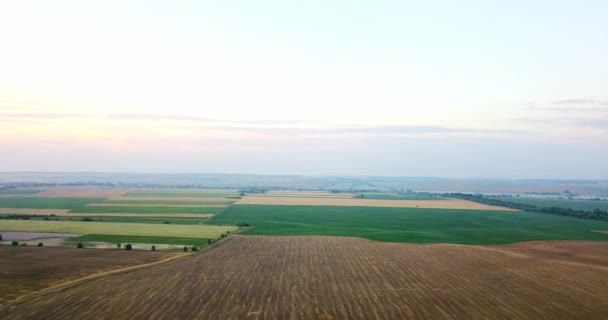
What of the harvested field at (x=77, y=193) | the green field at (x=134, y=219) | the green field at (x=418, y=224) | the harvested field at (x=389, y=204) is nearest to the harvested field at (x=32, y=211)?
the green field at (x=134, y=219)

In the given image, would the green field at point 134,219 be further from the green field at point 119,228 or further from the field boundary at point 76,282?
the field boundary at point 76,282

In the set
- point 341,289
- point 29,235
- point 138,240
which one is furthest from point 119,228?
point 341,289

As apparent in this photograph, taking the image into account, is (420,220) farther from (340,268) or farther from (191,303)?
(191,303)

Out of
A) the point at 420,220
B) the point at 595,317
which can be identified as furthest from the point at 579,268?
the point at 420,220

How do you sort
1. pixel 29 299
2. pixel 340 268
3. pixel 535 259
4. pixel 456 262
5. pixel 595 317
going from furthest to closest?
pixel 535 259 → pixel 456 262 → pixel 340 268 → pixel 29 299 → pixel 595 317

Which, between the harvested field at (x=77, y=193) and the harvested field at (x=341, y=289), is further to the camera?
the harvested field at (x=77, y=193)

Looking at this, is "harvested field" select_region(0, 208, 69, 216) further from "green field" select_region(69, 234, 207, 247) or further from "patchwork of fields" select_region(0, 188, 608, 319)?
"green field" select_region(69, 234, 207, 247)

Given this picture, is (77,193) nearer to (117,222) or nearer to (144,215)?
(144,215)
